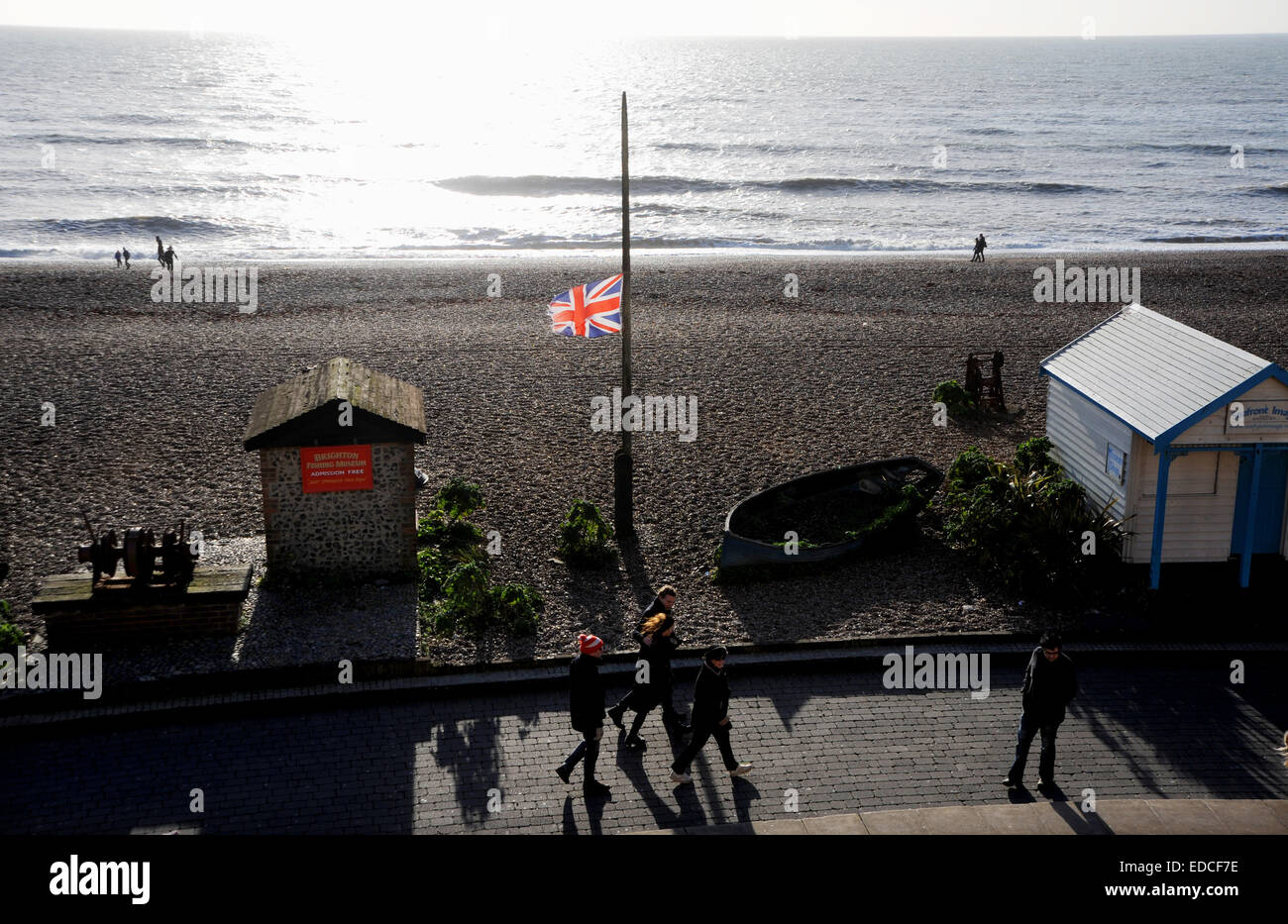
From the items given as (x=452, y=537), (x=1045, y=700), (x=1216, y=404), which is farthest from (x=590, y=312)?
(x=1045, y=700)

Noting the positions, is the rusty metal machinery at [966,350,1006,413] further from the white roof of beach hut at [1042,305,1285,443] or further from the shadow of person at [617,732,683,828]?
the shadow of person at [617,732,683,828]

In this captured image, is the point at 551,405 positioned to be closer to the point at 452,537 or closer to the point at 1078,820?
the point at 452,537

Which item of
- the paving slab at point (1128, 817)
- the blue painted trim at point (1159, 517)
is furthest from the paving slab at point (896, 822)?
the blue painted trim at point (1159, 517)

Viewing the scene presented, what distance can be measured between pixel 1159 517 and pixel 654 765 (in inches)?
278

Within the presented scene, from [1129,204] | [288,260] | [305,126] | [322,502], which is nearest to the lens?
[322,502]

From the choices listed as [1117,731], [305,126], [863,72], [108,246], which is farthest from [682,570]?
[863,72]

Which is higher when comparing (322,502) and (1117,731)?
(322,502)

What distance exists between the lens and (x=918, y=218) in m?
57.8

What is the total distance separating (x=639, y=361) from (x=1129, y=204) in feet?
152

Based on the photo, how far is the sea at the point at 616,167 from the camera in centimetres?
5347

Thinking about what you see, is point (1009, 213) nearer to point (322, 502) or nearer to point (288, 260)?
point (288, 260)
